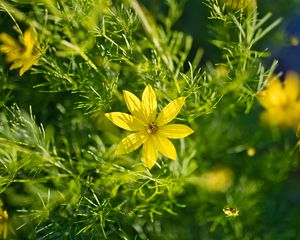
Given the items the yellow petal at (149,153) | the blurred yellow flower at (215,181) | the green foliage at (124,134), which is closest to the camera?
the yellow petal at (149,153)

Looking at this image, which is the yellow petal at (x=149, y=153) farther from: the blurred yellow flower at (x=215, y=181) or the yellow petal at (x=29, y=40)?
the blurred yellow flower at (x=215, y=181)

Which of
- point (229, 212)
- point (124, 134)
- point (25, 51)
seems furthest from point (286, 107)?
point (25, 51)

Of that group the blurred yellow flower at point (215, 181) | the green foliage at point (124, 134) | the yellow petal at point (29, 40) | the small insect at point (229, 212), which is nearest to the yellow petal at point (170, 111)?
the green foliage at point (124, 134)

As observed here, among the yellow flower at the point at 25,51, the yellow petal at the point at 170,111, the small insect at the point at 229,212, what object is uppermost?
the yellow flower at the point at 25,51

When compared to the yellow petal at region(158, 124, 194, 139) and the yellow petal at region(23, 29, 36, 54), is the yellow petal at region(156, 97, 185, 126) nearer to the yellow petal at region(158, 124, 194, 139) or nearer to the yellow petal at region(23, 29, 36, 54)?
the yellow petal at region(158, 124, 194, 139)

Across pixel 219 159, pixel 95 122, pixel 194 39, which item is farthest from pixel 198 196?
pixel 194 39

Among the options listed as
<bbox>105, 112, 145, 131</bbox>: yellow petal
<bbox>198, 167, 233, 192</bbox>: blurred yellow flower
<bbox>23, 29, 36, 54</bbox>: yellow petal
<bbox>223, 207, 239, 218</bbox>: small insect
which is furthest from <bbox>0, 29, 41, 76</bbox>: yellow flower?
<bbox>198, 167, 233, 192</bbox>: blurred yellow flower

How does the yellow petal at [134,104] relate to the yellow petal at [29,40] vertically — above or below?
below

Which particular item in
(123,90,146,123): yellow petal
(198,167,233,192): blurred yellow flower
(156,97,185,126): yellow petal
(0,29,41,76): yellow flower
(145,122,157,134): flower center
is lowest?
(198,167,233,192): blurred yellow flower
